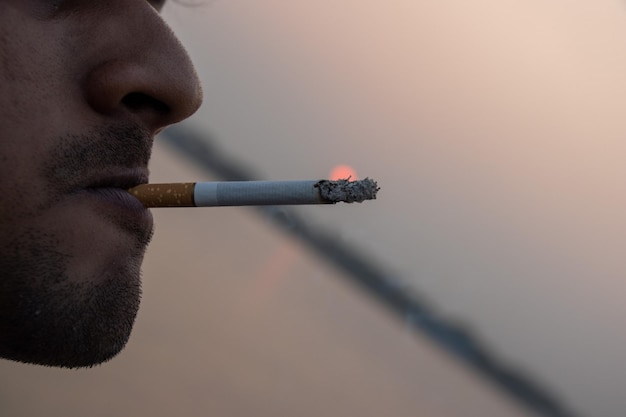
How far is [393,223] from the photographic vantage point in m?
1.56

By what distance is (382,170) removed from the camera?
4.95 ft

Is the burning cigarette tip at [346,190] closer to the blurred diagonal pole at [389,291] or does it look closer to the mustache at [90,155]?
the mustache at [90,155]

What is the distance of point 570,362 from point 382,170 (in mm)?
817

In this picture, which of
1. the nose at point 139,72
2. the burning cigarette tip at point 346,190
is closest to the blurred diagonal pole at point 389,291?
the nose at point 139,72

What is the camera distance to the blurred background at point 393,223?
57.5 inches

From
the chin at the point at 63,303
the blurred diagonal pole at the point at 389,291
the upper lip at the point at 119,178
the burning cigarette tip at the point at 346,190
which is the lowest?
the chin at the point at 63,303

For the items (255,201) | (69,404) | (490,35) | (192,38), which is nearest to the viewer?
(255,201)

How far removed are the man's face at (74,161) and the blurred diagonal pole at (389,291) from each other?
94cm

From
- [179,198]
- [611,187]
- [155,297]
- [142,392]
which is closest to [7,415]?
[142,392]

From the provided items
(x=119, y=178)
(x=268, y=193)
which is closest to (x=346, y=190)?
(x=268, y=193)

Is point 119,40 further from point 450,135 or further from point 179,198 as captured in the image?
point 450,135

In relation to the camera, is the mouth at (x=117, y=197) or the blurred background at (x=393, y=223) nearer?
the mouth at (x=117, y=197)

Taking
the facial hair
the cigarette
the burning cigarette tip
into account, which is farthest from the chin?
the burning cigarette tip

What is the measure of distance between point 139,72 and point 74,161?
127mm
